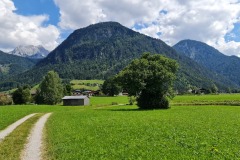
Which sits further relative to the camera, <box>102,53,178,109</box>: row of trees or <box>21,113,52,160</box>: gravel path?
<box>102,53,178,109</box>: row of trees

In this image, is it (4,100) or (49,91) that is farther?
(4,100)

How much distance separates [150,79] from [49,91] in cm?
8582

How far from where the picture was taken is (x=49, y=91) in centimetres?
15625

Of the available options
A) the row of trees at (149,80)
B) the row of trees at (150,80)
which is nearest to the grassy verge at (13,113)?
the row of trees at (149,80)

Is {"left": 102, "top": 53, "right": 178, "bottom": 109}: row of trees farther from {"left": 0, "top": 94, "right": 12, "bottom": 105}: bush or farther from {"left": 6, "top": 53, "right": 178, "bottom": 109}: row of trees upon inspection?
{"left": 0, "top": 94, "right": 12, "bottom": 105}: bush

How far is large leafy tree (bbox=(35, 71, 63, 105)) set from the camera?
15612 centimetres

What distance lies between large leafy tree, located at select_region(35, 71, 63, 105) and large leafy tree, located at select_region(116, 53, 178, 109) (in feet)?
259

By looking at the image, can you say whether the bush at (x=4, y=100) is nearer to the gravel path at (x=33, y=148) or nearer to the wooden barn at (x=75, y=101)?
the wooden barn at (x=75, y=101)

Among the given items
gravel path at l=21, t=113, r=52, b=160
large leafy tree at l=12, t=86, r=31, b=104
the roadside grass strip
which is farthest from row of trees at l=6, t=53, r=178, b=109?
large leafy tree at l=12, t=86, r=31, b=104

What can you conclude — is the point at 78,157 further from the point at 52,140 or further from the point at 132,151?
the point at 52,140

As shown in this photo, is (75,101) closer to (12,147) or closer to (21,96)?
(21,96)

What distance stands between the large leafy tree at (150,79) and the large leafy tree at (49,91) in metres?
79.0

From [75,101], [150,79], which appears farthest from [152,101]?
[75,101]

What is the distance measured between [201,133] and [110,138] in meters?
9.36
